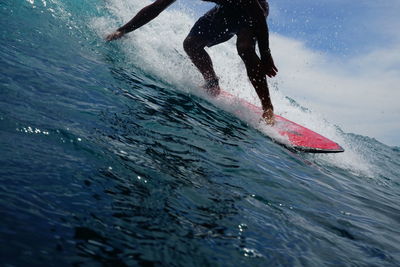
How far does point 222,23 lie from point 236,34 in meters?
0.25

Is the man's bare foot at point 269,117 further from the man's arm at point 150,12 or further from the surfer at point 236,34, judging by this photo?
the man's arm at point 150,12

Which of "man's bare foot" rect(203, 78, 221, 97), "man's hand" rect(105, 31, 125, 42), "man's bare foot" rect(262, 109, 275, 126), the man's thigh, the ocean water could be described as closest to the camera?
the ocean water

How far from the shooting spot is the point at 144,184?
1549mm

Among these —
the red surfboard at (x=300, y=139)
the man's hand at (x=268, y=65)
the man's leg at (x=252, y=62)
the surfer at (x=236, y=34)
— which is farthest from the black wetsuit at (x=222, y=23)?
the red surfboard at (x=300, y=139)

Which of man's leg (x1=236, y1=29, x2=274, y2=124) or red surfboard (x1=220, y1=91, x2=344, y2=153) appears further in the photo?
red surfboard (x1=220, y1=91, x2=344, y2=153)

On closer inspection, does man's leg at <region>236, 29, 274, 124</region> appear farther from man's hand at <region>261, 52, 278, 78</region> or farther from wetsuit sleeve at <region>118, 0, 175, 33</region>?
wetsuit sleeve at <region>118, 0, 175, 33</region>

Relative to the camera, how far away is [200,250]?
1.21m

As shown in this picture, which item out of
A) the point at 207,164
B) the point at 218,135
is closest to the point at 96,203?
the point at 207,164

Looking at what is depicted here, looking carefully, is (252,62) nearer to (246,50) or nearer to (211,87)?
(246,50)

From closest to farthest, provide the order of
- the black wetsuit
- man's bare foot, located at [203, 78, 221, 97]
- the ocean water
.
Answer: the ocean water
the black wetsuit
man's bare foot, located at [203, 78, 221, 97]

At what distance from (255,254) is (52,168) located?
0.95 m

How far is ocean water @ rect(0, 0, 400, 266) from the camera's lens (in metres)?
1.10

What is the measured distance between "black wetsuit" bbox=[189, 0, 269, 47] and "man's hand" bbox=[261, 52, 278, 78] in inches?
20.0

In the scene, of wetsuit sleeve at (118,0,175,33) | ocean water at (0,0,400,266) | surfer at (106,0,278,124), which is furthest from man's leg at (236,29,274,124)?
wetsuit sleeve at (118,0,175,33)
